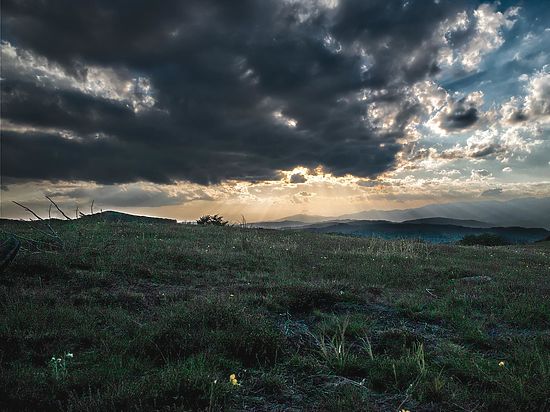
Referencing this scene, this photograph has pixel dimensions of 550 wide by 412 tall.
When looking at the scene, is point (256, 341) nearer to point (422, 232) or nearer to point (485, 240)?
point (485, 240)

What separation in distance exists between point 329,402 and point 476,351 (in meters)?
3.68

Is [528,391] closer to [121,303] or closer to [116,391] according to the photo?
[116,391]

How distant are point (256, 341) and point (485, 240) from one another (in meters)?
55.9

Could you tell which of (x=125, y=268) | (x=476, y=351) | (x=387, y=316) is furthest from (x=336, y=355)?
(x=125, y=268)

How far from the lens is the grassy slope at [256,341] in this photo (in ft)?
13.9

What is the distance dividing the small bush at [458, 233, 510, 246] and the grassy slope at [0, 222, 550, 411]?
146ft

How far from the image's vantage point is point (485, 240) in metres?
52.9

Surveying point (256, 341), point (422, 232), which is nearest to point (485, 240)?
point (422, 232)

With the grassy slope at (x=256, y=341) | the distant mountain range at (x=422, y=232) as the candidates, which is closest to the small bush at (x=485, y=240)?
the distant mountain range at (x=422, y=232)

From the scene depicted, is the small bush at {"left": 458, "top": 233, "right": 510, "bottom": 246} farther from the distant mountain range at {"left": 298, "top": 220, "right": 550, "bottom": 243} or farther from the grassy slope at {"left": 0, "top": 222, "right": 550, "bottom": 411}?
the grassy slope at {"left": 0, "top": 222, "right": 550, "bottom": 411}

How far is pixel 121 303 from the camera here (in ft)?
25.8

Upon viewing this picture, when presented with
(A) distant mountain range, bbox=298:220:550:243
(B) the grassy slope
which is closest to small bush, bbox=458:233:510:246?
→ (A) distant mountain range, bbox=298:220:550:243

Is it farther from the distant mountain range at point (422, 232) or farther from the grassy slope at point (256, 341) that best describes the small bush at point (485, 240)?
the grassy slope at point (256, 341)

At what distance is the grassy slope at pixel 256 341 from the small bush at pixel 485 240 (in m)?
44.5
